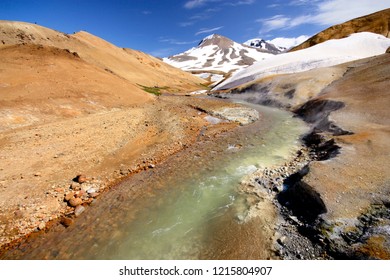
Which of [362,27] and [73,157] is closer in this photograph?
[73,157]

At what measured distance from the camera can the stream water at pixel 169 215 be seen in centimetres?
798

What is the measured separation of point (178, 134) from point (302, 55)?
147 ft

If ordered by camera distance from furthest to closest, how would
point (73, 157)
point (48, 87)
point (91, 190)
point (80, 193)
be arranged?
point (48, 87), point (73, 157), point (91, 190), point (80, 193)

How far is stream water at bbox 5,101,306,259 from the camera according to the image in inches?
314

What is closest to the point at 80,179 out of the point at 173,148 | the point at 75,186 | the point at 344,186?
the point at 75,186

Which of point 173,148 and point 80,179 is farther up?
point 80,179

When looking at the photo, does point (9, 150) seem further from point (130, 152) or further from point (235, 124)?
point (235, 124)

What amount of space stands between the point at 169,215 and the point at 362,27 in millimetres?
102594

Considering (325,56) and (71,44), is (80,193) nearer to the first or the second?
(325,56)

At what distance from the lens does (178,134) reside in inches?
747

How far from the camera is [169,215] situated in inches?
382

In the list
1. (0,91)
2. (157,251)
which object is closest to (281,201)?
(157,251)

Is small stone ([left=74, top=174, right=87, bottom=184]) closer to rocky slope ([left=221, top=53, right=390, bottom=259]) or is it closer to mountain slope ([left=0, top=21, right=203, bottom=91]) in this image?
rocky slope ([left=221, top=53, right=390, bottom=259])

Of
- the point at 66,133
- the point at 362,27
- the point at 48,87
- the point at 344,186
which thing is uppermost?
the point at 362,27
